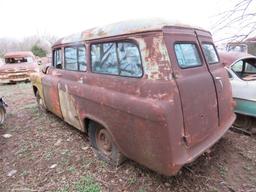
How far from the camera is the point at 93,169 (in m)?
3.82

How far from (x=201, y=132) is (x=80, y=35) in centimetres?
255

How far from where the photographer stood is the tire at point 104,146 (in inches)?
149

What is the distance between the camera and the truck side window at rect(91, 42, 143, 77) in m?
3.14

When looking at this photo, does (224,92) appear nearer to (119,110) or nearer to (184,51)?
(184,51)

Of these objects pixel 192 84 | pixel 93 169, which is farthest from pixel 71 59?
pixel 192 84

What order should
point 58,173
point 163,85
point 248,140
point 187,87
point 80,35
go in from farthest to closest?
point 248,140 < point 80,35 < point 58,173 < point 187,87 < point 163,85

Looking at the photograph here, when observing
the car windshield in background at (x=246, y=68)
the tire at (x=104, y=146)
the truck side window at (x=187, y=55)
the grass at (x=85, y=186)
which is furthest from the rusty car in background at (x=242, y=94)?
the grass at (x=85, y=186)

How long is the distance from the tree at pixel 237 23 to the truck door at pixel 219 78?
2302 mm

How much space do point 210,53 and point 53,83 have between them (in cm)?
308

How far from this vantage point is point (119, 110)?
3.20 metres

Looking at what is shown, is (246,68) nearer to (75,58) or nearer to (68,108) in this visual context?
(75,58)

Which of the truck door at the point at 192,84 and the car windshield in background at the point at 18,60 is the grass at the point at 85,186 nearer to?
the truck door at the point at 192,84

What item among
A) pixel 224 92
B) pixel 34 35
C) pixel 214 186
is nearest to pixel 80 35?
pixel 224 92

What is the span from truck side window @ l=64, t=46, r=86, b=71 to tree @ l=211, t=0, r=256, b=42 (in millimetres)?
3711
